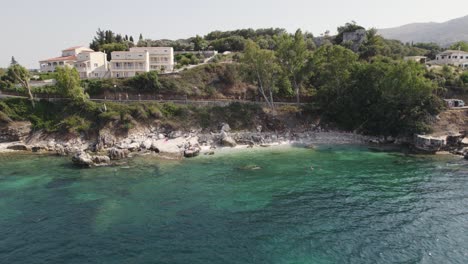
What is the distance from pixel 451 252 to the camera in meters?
25.4

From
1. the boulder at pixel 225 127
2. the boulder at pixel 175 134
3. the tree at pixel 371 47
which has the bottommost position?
the boulder at pixel 175 134

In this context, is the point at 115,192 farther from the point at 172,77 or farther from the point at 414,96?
the point at 414,96

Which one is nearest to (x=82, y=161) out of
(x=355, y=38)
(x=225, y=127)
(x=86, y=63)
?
(x=225, y=127)

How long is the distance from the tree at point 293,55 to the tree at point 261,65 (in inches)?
91.4

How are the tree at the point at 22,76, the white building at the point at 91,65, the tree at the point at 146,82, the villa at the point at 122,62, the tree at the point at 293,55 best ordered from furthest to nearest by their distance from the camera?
the white building at the point at 91,65
the villa at the point at 122,62
the tree at the point at 146,82
the tree at the point at 293,55
the tree at the point at 22,76

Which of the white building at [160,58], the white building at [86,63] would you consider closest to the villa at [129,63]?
the white building at [160,58]

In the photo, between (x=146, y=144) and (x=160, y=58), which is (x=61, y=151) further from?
(x=160, y=58)

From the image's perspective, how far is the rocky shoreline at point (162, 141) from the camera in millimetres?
56688

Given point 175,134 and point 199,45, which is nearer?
point 175,134

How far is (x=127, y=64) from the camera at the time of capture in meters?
88.8

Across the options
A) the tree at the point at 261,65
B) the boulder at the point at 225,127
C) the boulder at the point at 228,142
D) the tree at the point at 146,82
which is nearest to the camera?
the boulder at the point at 228,142

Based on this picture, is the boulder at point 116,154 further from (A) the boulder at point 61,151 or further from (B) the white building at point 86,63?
(B) the white building at point 86,63

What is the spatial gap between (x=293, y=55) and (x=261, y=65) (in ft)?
24.5

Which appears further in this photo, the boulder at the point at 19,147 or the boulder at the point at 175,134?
the boulder at the point at 175,134
